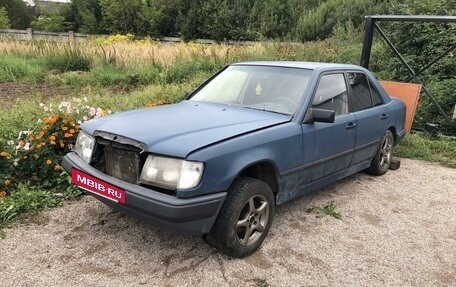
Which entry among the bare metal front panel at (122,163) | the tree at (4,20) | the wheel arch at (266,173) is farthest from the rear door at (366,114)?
the tree at (4,20)

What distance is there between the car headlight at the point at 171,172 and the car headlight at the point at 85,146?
2.33ft

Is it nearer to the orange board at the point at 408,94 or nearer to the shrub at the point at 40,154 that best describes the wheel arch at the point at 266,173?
the shrub at the point at 40,154

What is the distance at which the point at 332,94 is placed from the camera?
441 cm

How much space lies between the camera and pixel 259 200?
11.5ft

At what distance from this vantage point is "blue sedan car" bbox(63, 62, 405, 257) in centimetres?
298

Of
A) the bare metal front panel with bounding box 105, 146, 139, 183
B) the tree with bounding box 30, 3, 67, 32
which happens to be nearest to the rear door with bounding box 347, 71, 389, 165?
the bare metal front panel with bounding box 105, 146, 139, 183

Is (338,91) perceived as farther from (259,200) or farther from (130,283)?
(130,283)

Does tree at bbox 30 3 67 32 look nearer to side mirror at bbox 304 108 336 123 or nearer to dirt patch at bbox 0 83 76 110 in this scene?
dirt patch at bbox 0 83 76 110

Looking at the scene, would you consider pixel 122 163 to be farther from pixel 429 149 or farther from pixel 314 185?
pixel 429 149

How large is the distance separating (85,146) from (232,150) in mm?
1361

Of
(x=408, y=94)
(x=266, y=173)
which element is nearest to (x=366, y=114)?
(x=266, y=173)

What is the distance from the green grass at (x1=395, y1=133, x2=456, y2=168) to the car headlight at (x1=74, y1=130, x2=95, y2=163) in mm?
5182

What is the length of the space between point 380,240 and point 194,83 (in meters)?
6.77

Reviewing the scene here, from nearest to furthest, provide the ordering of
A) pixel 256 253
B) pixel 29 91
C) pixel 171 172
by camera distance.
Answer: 1. pixel 171 172
2. pixel 256 253
3. pixel 29 91
